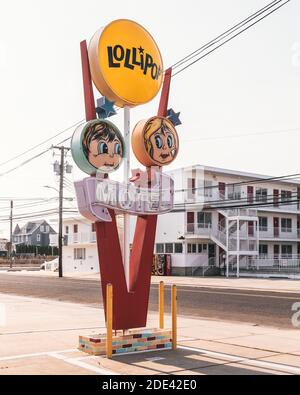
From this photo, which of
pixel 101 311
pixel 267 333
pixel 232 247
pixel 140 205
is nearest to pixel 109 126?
pixel 140 205

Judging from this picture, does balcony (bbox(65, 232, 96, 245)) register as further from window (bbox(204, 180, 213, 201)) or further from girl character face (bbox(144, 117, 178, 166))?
girl character face (bbox(144, 117, 178, 166))

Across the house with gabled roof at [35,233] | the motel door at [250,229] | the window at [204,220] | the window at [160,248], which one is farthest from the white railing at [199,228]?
the house with gabled roof at [35,233]

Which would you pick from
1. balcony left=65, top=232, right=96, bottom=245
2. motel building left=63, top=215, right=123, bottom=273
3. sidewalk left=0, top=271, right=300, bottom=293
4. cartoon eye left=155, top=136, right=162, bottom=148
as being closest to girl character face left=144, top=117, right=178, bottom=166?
cartoon eye left=155, top=136, right=162, bottom=148

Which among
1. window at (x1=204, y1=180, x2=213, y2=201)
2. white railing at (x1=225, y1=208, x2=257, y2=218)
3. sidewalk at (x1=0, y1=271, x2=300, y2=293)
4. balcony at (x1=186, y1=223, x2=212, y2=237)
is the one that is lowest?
sidewalk at (x1=0, y1=271, x2=300, y2=293)

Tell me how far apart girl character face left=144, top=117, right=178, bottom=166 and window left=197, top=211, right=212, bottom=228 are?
120 feet

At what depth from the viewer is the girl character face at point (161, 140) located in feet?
32.4

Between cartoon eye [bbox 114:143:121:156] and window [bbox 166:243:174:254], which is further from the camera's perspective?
window [bbox 166:243:174:254]

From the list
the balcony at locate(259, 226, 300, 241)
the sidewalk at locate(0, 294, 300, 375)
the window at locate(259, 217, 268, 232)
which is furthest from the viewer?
the window at locate(259, 217, 268, 232)

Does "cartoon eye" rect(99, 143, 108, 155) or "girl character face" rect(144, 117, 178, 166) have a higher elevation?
"girl character face" rect(144, 117, 178, 166)

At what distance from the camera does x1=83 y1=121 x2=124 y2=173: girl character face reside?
897cm

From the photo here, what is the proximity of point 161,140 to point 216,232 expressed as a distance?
37.3 meters

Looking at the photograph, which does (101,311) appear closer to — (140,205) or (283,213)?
(140,205)
